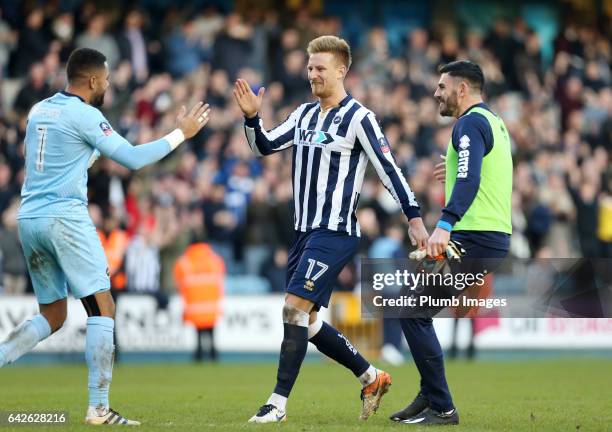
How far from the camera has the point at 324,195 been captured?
29.7ft

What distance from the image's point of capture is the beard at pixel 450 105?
29.8 ft

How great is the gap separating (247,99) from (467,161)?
6.03ft

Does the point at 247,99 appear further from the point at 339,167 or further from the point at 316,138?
the point at 339,167

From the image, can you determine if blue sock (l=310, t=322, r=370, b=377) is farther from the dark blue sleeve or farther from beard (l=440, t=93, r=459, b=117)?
beard (l=440, t=93, r=459, b=117)

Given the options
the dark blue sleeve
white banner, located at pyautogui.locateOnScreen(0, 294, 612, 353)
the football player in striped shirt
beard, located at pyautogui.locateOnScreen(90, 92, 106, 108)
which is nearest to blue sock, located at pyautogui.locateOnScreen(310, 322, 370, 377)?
the football player in striped shirt

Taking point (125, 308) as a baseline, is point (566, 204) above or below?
above

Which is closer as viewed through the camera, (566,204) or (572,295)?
(572,295)

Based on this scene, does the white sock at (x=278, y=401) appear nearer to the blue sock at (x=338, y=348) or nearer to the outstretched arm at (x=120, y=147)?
the blue sock at (x=338, y=348)

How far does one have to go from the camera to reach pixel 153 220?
19.5 m

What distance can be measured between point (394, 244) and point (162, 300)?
12.3 feet

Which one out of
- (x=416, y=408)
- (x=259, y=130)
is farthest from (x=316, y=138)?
(x=416, y=408)

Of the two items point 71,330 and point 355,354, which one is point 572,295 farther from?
point 71,330

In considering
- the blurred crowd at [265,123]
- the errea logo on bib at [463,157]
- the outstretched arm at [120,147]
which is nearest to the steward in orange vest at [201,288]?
the blurred crowd at [265,123]

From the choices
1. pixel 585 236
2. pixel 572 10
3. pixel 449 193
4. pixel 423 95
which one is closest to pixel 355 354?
pixel 449 193
